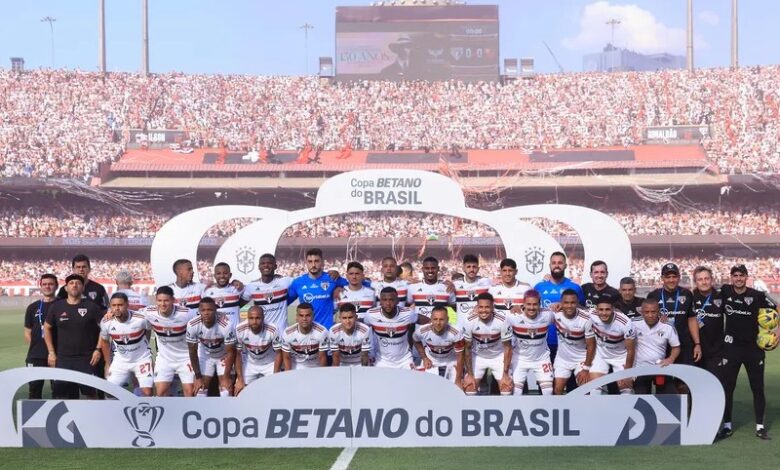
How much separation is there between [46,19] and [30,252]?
799 inches

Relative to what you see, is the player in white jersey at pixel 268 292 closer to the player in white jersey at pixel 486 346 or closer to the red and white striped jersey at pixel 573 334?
the player in white jersey at pixel 486 346

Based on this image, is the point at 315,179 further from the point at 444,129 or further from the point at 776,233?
the point at 776,233

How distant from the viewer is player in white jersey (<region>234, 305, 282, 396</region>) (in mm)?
10258

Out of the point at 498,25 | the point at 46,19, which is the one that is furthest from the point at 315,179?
the point at 46,19

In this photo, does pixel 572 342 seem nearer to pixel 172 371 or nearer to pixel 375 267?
pixel 172 371

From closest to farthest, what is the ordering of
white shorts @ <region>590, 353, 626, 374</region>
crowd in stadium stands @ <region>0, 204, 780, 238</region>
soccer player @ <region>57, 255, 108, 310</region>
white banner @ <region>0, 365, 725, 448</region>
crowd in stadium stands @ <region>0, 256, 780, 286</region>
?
white banner @ <region>0, 365, 725, 448</region> < white shorts @ <region>590, 353, 626, 374</region> < soccer player @ <region>57, 255, 108, 310</region> < crowd in stadium stands @ <region>0, 256, 780, 286</region> < crowd in stadium stands @ <region>0, 204, 780, 238</region>

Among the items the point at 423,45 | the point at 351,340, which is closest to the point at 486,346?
the point at 351,340

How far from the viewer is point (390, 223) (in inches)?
1754

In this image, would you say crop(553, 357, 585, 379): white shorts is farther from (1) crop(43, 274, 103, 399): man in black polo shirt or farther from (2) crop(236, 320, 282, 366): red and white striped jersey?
(1) crop(43, 274, 103, 399): man in black polo shirt

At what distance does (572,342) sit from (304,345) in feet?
8.65

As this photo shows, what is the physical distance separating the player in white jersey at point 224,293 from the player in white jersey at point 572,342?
11.4ft

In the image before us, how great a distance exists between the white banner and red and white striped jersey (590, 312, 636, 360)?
812 mm

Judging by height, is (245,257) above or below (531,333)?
above

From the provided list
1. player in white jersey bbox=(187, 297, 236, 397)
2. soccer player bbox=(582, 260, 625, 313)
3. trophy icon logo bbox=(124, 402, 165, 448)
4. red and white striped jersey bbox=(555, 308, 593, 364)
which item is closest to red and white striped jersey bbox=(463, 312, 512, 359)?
red and white striped jersey bbox=(555, 308, 593, 364)
